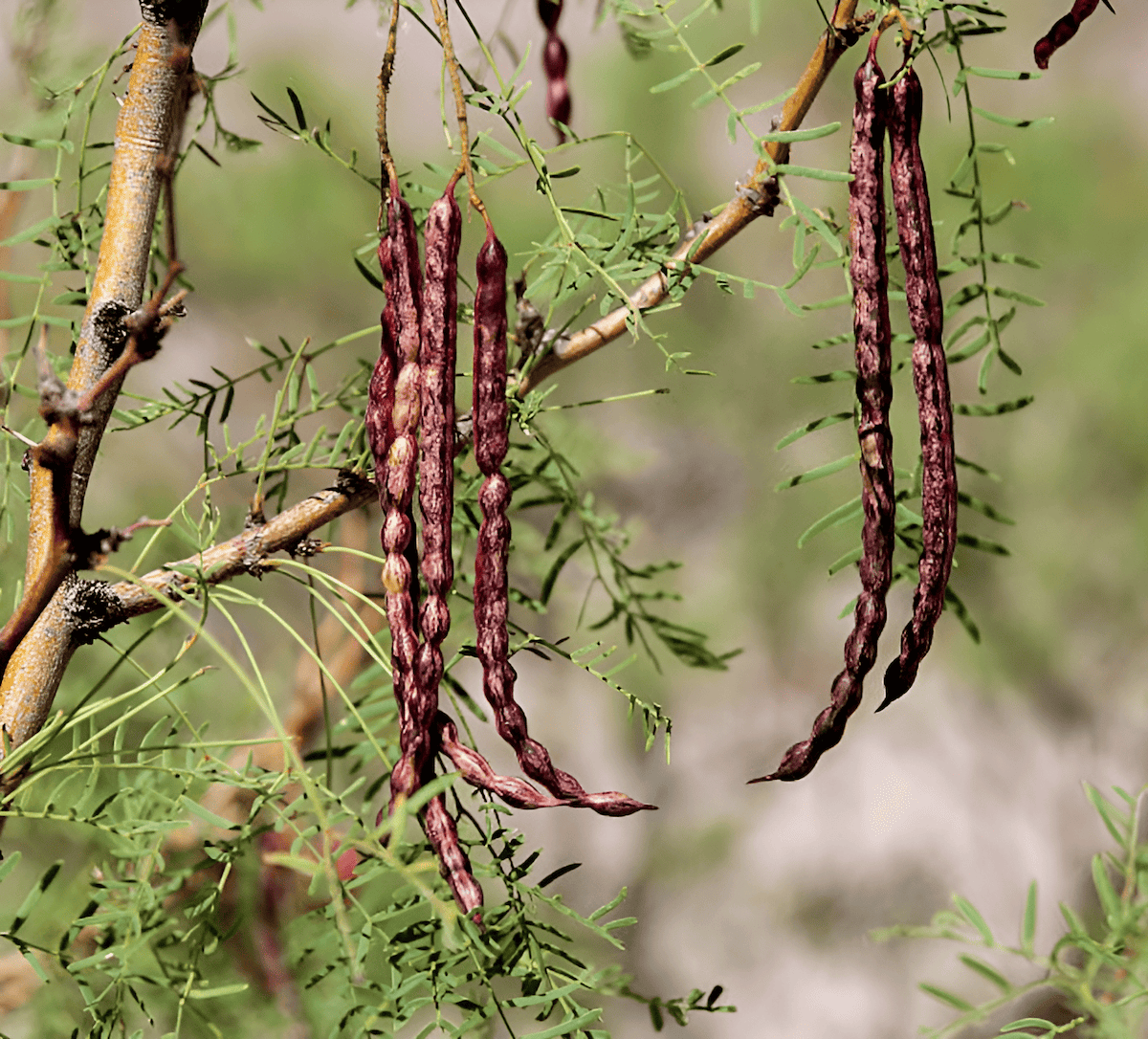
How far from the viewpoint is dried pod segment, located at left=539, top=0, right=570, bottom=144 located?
0.75 ft

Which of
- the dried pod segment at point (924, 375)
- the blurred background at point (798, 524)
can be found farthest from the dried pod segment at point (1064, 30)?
the blurred background at point (798, 524)

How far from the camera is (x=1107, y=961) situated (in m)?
0.17

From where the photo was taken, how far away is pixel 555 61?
0.24 metres

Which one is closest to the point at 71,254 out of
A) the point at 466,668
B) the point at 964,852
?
the point at 466,668

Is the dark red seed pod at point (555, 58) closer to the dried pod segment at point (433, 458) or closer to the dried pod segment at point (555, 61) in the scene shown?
the dried pod segment at point (555, 61)

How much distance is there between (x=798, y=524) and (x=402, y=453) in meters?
0.54

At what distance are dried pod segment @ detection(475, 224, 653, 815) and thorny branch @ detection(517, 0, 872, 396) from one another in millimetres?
20

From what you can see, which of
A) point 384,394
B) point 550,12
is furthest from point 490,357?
point 550,12

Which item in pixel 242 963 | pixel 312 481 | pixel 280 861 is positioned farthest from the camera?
pixel 312 481

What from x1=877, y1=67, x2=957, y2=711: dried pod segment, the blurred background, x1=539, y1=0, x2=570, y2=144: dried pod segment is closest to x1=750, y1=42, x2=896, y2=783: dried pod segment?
x1=877, y1=67, x2=957, y2=711: dried pod segment

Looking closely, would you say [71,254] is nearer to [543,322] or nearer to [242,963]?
[543,322]

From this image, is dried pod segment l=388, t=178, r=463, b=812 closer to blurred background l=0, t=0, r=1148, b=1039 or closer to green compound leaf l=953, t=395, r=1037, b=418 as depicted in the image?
green compound leaf l=953, t=395, r=1037, b=418

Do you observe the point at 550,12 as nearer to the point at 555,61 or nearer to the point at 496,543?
the point at 555,61

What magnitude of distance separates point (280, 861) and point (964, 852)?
600 millimetres
